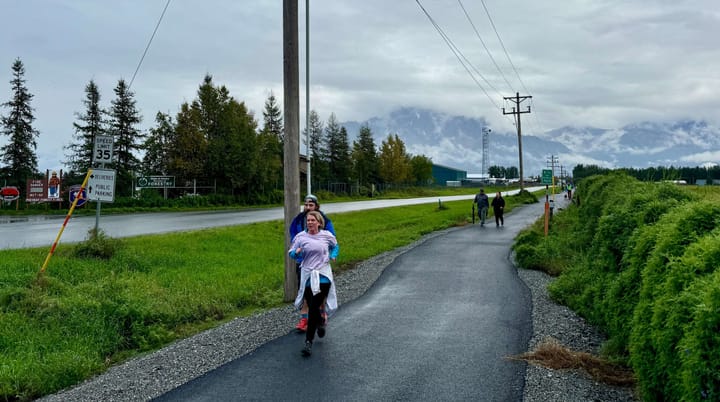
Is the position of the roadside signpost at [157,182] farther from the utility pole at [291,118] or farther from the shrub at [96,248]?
the utility pole at [291,118]

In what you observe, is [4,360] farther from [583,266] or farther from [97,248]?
[583,266]

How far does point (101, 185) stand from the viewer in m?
11.7

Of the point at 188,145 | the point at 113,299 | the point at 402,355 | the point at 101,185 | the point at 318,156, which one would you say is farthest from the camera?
the point at 318,156

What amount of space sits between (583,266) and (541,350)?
4.08 metres

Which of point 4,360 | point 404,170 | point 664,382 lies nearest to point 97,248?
point 4,360

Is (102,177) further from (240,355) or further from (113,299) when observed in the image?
(240,355)

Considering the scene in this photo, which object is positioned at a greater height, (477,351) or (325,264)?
(325,264)

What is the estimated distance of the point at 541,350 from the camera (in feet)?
20.5

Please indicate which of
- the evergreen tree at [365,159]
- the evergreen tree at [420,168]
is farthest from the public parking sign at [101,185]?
the evergreen tree at [420,168]

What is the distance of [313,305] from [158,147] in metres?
46.3

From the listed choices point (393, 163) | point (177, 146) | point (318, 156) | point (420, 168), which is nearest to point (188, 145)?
point (177, 146)

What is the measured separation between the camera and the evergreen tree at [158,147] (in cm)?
4853

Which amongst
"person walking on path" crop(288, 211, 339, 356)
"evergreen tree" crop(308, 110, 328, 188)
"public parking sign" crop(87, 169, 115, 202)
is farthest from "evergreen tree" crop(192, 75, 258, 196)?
"person walking on path" crop(288, 211, 339, 356)

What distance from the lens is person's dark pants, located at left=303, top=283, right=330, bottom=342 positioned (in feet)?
21.5
